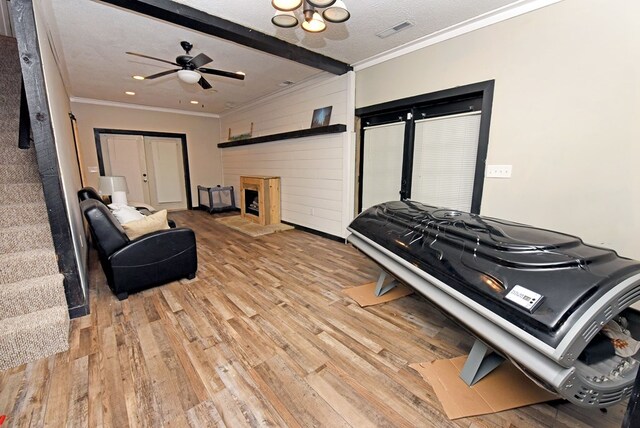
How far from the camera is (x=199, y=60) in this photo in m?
2.99

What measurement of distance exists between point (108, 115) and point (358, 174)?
5.92 m

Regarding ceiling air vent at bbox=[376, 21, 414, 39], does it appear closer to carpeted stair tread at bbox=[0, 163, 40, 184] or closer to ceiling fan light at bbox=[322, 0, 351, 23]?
ceiling fan light at bbox=[322, 0, 351, 23]

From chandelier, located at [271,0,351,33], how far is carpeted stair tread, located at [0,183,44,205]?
270 cm

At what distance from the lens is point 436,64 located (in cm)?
306

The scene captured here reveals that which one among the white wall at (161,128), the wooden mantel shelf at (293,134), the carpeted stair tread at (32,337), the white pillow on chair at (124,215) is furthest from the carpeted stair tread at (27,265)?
the white wall at (161,128)

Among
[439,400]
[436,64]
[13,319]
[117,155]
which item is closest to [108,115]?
[117,155]

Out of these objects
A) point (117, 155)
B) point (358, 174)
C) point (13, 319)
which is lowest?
point (13, 319)

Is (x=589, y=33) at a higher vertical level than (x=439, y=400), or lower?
higher

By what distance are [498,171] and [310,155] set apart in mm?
2969

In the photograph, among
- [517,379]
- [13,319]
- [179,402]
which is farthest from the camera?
[13,319]

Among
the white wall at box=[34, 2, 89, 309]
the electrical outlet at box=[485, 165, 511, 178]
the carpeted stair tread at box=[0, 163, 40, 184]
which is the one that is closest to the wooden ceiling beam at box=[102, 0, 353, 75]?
the white wall at box=[34, 2, 89, 309]

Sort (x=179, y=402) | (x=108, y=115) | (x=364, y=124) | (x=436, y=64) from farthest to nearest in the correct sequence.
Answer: (x=108, y=115) → (x=364, y=124) → (x=436, y=64) → (x=179, y=402)

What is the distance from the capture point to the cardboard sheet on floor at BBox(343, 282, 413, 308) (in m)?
2.51

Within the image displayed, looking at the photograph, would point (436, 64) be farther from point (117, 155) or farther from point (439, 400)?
point (117, 155)
